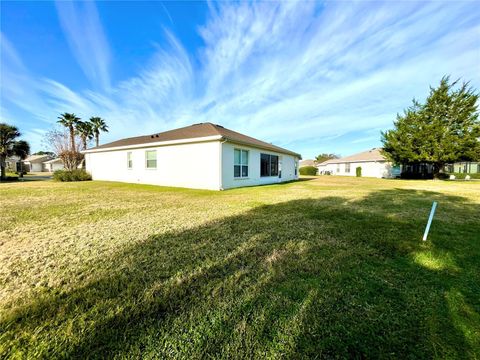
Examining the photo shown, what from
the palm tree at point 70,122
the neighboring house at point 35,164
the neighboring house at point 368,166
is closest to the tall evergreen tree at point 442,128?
the neighboring house at point 368,166

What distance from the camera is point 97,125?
97.5ft

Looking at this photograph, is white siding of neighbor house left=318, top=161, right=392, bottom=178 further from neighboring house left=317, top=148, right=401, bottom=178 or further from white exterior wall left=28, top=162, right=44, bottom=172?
white exterior wall left=28, top=162, right=44, bottom=172

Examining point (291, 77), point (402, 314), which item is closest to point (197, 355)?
point (402, 314)

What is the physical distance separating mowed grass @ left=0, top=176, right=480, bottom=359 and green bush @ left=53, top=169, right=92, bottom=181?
15307 mm

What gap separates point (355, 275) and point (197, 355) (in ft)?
6.47

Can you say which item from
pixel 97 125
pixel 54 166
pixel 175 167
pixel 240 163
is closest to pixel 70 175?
pixel 175 167

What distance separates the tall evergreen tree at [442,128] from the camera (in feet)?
60.6

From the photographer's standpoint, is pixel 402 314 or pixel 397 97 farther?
pixel 397 97

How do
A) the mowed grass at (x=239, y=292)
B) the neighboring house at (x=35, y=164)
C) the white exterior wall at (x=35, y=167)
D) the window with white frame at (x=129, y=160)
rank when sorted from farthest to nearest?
the white exterior wall at (x=35, y=167)
the neighboring house at (x=35, y=164)
the window with white frame at (x=129, y=160)
the mowed grass at (x=239, y=292)

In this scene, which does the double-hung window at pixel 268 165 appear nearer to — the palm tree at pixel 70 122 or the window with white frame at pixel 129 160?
the window with white frame at pixel 129 160

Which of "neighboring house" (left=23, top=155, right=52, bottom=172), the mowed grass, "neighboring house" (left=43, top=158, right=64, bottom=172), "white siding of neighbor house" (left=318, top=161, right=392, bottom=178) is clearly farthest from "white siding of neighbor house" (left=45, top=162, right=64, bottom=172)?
"white siding of neighbor house" (left=318, top=161, right=392, bottom=178)

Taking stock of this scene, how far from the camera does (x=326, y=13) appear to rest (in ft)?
30.6

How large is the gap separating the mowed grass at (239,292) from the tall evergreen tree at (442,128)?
21.4 meters

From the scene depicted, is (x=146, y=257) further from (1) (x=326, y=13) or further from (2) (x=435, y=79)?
(2) (x=435, y=79)
